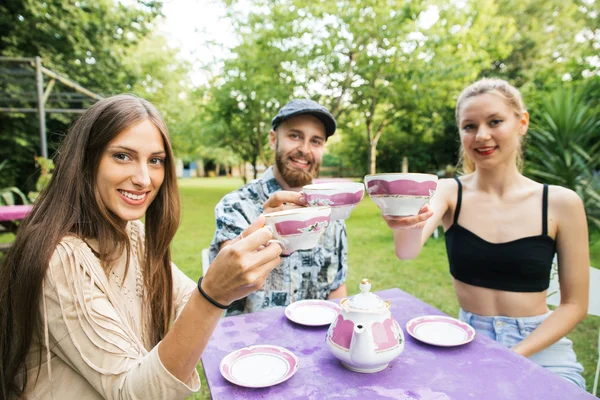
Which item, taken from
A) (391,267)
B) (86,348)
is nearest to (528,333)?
(86,348)

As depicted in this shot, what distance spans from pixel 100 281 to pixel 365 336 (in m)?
1.02

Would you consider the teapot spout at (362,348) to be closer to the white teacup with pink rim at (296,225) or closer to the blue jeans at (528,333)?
the white teacup with pink rim at (296,225)

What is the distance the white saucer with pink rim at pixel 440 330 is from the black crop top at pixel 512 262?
1.94ft

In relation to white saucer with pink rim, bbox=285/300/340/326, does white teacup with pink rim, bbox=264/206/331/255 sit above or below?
above

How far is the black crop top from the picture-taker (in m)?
2.23

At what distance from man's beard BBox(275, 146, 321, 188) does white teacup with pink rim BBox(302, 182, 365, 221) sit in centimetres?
99

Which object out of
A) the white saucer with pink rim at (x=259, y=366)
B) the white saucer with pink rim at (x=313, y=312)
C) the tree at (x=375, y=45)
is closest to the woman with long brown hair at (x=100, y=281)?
the white saucer with pink rim at (x=259, y=366)

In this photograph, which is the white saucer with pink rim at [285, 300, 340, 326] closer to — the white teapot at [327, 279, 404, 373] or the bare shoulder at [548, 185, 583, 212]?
the white teapot at [327, 279, 404, 373]

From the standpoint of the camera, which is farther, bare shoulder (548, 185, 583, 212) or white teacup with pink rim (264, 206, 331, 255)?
bare shoulder (548, 185, 583, 212)

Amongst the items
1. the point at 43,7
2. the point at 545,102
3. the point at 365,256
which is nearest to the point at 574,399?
the point at 545,102

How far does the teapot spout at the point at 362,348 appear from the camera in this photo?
1.38 m

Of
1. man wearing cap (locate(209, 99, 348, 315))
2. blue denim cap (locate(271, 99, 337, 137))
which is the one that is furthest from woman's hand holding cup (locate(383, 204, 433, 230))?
blue denim cap (locate(271, 99, 337, 137))

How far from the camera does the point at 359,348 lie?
54.4 inches

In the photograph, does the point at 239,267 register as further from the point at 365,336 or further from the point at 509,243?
the point at 509,243
